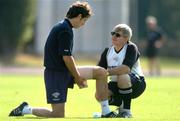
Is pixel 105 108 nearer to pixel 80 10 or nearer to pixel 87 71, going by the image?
pixel 87 71

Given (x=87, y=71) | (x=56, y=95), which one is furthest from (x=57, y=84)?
(x=87, y=71)

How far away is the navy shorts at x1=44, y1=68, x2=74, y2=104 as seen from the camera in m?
11.0

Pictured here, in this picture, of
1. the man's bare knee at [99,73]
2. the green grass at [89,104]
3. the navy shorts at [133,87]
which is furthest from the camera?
the navy shorts at [133,87]

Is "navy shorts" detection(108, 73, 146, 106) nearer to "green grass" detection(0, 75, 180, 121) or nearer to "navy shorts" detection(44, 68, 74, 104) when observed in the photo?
"green grass" detection(0, 75, 180, 121)

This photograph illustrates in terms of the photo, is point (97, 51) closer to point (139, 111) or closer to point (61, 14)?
point (61, 14)

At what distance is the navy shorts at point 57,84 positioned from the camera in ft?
36.2

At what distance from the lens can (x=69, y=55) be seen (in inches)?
428

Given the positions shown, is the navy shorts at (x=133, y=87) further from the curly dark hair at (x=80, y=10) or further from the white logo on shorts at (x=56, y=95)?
the curly dark hair at (x=80, y=10)

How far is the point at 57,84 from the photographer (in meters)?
11.1

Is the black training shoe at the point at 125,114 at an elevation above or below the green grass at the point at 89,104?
above

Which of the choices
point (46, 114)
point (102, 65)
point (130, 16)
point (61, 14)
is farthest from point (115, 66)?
point (130, 16)

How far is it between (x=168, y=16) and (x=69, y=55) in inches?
1949

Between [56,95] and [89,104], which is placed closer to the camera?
[56,95]

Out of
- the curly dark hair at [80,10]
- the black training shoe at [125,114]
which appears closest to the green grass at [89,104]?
the black training shoe at [125,114]
